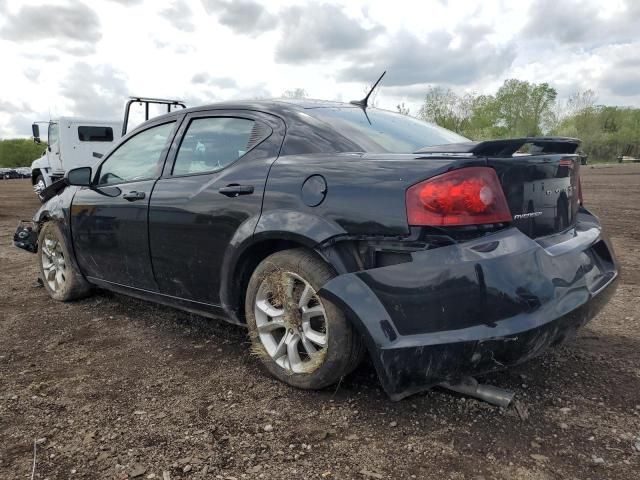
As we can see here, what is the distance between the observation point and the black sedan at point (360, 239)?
7.36 ft

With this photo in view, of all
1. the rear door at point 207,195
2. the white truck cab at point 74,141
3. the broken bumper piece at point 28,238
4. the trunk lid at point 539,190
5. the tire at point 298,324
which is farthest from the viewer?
the white truck cab at point 74,141

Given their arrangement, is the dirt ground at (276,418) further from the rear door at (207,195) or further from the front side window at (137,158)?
the front side window at (137,158)

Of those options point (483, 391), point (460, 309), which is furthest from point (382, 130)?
point (483, 391)

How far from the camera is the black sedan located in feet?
7.36

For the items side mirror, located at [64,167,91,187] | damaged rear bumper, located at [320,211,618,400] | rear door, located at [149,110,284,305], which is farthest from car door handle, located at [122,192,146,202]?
damaged rear bumper, located at [320,211,618,400]

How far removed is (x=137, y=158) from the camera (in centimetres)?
392

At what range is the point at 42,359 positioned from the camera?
3.42 m

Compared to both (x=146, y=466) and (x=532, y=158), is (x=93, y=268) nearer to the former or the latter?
(x=146, y=466)

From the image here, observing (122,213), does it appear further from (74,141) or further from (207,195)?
(74,141)

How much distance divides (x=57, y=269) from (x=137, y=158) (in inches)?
61.4

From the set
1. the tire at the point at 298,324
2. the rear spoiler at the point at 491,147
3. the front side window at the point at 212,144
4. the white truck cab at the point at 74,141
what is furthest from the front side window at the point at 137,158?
the white truck cab at the point at 74,141

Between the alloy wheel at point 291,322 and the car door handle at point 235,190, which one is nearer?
the alloy wheel at point 291,322

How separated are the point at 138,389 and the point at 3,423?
2.10 ft

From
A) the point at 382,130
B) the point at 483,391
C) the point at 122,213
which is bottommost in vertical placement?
the point at 483,391
